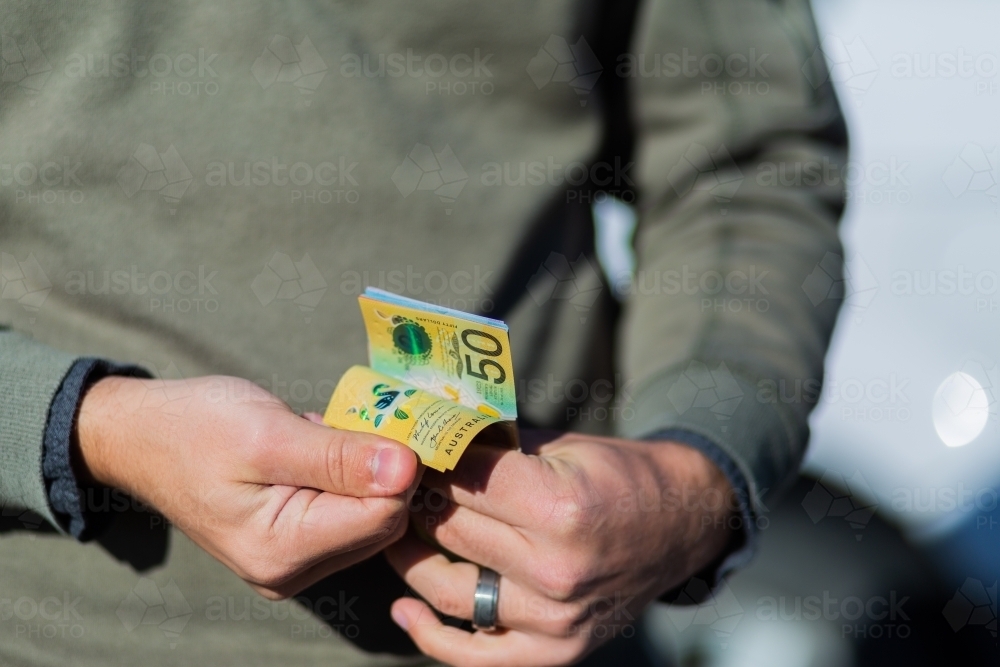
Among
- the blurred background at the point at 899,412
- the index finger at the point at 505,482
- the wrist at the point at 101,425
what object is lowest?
the blurred background at the point at 899,412

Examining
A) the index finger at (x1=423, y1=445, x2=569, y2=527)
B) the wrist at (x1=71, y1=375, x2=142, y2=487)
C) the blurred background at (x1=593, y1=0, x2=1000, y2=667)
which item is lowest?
the blurred background at (x1=593, y1=0, x2=1000, y2=667)

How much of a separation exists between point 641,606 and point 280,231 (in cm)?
75

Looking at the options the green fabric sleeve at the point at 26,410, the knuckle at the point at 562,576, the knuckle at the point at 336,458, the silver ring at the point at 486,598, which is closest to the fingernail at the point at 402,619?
the silver ring at the point at 486,598

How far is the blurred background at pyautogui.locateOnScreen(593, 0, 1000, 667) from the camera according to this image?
2.18 metres

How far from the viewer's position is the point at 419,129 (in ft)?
3.94

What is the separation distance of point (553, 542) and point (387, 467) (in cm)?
25

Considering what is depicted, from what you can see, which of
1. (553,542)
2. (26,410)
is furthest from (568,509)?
(26,410)

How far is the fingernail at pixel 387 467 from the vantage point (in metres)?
0.81

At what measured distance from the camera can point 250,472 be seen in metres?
0.86

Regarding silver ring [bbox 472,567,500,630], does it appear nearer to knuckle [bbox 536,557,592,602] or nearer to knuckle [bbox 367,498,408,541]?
knuckle [bbox 536,557,592,602]

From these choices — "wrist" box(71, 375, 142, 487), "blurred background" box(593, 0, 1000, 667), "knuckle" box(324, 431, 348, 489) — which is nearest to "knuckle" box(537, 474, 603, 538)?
"knuckle" box(324, 431, 348, 489)

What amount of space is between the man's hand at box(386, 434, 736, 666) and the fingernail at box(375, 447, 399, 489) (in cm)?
14

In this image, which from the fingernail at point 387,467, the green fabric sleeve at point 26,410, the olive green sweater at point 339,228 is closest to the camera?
the fingernail at point 387,467

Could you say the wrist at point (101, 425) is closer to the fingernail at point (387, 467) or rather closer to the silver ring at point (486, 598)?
the fingernail at point (387, 467)
